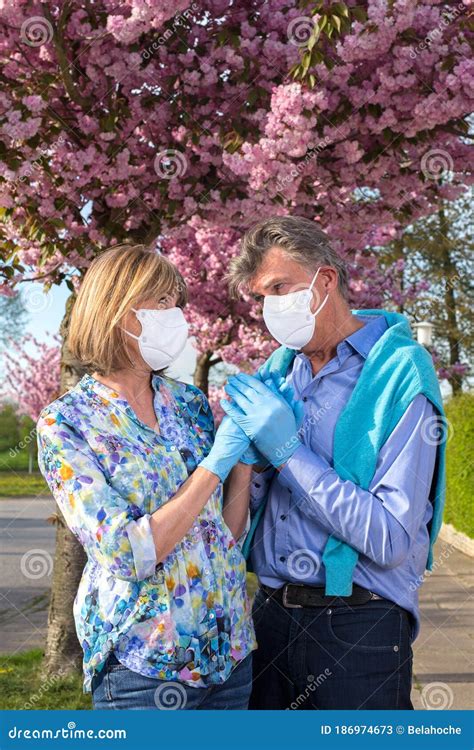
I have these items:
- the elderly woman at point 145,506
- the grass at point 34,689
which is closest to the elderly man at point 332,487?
the elderly woman at point 145,506

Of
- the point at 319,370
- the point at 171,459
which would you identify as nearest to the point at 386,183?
the point at 319,370

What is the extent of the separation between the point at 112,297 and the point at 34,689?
4162 millimetres

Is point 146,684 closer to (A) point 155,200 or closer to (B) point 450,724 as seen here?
(B) point 450,724

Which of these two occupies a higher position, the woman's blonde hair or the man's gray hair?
the man's gray hair

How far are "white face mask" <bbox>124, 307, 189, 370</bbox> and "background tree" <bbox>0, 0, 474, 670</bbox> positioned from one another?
2375 mm

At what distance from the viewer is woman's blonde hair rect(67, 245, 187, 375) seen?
7.39 ft

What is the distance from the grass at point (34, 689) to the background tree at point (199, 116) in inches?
6.8

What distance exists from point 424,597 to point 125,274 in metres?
7.19

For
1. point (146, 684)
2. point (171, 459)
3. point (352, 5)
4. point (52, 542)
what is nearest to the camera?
point (146, 684)

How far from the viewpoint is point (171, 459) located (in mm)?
2213

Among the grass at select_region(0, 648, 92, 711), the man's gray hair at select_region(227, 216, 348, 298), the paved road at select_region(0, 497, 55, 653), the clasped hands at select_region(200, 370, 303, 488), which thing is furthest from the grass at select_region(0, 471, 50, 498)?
the clasped hands at select_region(200, 370, 303, 488)

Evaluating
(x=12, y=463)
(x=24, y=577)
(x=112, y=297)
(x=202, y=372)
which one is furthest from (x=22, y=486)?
(x=112, y=297)

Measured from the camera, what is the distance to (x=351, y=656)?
2.29m

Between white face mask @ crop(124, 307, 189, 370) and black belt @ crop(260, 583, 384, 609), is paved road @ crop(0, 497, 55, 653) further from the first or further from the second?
white face mask @ crop(124, 307, 189, 370)
